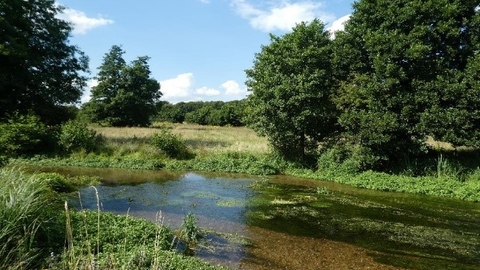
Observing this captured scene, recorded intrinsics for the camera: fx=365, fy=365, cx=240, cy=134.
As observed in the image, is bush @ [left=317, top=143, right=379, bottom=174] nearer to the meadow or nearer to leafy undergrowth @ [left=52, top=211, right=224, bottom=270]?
the meadow

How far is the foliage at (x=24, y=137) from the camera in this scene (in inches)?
847

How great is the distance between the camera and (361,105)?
20.7 metres

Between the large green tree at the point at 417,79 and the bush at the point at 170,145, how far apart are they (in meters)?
10.7

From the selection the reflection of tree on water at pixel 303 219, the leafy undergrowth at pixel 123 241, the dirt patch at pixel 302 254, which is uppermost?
the leafy undergrowth at pixel 123 241

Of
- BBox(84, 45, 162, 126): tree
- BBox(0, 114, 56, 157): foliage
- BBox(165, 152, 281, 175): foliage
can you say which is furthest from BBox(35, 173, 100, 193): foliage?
BBox(84, 45, 162, 126): tree

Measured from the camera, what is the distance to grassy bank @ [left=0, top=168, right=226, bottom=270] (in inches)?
221

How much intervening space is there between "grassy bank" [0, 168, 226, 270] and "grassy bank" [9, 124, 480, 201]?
44.2 ft

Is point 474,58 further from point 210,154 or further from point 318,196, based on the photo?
point 210,154

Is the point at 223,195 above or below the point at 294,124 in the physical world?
below

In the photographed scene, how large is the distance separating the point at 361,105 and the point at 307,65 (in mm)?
4032

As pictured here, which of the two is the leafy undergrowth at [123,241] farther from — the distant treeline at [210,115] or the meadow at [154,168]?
the distant treeline at [210,115]

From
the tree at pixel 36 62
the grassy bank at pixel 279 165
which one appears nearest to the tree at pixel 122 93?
the tree at pixel 36 62

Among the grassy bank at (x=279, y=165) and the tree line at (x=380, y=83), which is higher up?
the tree line at (x=380, y=83)

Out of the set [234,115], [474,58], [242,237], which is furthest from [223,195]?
[234,115]
